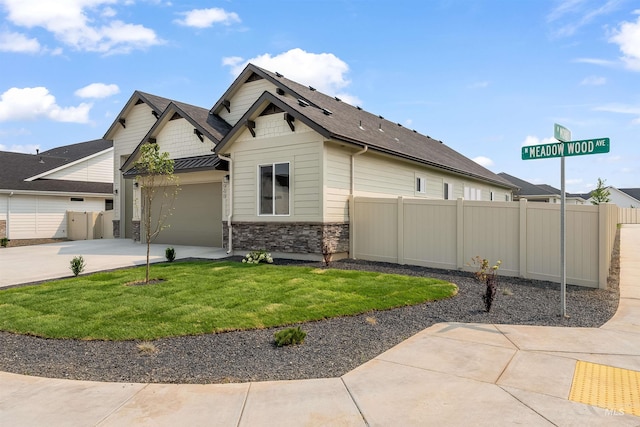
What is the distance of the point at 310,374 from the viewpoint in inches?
167

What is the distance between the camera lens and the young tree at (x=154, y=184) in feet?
29.2

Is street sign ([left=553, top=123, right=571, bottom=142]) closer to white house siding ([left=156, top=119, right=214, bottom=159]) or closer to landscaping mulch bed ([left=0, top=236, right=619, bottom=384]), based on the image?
landscaping mulch bed ([left=0, top=236, right=619, bottom=384])

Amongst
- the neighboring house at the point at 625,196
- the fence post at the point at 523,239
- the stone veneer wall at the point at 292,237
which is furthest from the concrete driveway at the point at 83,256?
the neighboring house at the point at 625,196

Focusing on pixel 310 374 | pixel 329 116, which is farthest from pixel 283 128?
pixel 310 374

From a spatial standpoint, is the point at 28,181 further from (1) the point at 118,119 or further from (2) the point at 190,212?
(2) the point at 190,212

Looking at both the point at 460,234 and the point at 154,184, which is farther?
the point at 154,184

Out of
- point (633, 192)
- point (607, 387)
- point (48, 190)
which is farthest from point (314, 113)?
point (633, 192)

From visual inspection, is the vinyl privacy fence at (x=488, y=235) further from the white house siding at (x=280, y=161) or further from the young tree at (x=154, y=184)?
the young tree at (x=154, y=184)

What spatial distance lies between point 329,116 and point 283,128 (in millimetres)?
1841

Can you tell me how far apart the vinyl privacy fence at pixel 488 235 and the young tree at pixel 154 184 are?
590cm

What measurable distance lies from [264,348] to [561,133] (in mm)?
5688

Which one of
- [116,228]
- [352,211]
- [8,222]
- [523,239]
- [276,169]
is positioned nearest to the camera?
[523,239]

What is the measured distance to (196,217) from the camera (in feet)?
54.0

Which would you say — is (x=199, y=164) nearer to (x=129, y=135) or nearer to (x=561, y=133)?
(x=129, y=135)
